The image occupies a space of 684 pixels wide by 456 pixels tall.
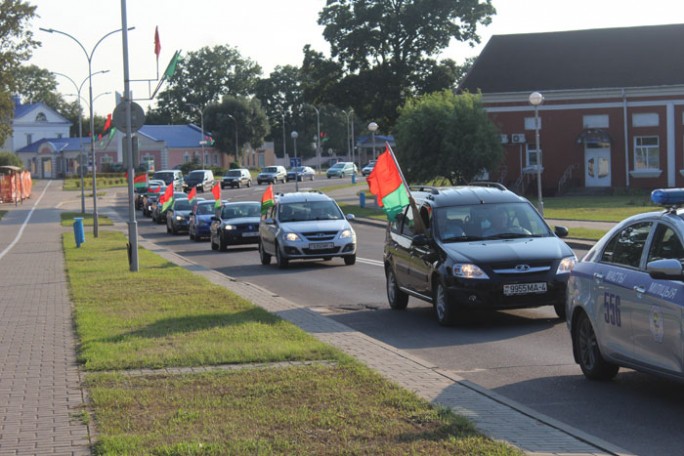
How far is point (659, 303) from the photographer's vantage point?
315 inches

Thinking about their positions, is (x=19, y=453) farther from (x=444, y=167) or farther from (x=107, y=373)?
(x=444, y=167)

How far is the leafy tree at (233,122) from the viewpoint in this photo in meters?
125

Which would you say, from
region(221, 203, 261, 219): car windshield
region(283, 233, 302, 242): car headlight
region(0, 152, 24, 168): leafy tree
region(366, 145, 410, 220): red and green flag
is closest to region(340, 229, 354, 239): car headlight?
region(283, 233, 302, 242): car headlight

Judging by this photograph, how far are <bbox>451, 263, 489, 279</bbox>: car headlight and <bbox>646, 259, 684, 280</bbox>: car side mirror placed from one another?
16.9 feet

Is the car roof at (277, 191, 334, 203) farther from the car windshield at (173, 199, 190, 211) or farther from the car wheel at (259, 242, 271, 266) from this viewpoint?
the car windshield at (173, 199, 190, 211)

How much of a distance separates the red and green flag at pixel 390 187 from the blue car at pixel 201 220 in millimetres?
23347

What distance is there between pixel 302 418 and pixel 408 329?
615 centimetres

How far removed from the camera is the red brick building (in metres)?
59.9

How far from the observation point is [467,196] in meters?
14.9

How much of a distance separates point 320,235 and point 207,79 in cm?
12772

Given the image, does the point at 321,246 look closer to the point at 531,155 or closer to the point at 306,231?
the point at 306,231

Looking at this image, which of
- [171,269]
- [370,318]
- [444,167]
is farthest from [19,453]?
[444,167]

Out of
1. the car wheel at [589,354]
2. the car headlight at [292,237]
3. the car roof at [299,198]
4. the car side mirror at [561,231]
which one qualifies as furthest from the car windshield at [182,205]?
the car wheel at [589,354]

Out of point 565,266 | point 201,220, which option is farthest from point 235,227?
point 565,266
